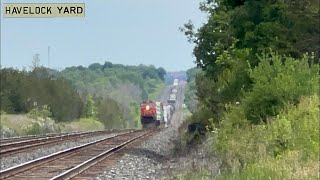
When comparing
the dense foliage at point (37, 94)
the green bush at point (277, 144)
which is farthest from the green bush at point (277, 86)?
the dense foliage at point (37, 94)

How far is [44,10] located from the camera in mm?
18266

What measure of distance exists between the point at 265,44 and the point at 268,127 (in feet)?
28.1

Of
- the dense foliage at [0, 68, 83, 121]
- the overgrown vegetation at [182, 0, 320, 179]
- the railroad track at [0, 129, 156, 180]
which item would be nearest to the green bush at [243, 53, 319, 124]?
the overgrown vegetation at [182, 0, 320, 179]

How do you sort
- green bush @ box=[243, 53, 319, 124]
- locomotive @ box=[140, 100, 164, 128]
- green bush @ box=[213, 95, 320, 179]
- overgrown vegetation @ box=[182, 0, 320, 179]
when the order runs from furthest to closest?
locomotive @ box=[140, 100, 164, 128] < green bush @ box=[243, 53, 319, 124] < overgrown vegetation @ box=[182, 0, 320, 179] < green bush @ box=[213, 95, 320, 179]

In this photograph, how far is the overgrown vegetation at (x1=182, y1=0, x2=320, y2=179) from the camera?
663 inches

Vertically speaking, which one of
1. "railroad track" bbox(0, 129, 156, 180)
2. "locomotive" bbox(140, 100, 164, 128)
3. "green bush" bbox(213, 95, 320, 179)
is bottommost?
"railroad track" bbox(0, 129, 156, 180)

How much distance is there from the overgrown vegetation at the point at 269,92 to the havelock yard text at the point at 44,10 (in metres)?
5.04

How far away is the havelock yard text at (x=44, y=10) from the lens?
18250 millimetres

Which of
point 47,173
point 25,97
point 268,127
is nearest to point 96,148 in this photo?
point 47,173

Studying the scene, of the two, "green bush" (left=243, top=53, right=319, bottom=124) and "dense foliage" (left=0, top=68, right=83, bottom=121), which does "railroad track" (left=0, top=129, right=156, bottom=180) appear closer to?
"green bush" (left=243, top=53, right=319, bottom=124)

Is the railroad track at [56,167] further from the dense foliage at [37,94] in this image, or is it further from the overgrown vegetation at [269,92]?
the dense foliage at [37,94]

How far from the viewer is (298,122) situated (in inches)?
733

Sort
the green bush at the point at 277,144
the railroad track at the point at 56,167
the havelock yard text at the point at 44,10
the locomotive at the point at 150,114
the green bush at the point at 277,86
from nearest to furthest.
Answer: the green bush at the point at 277,144 → the havelock yard text at the point at 44,10 → the railroad track at the point at 56,167 → the green bush at the point at 277,86 → the locomotive at the point at 150,114

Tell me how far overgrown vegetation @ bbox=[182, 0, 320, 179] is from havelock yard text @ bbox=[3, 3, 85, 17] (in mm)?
5035
